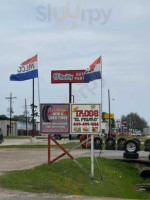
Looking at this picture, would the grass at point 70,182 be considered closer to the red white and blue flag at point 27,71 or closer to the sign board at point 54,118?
the sign board at point 54,118

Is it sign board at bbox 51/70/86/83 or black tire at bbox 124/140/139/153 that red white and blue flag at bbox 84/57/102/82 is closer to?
black tire at bbox 124/140/139/153

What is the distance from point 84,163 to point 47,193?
6.92m

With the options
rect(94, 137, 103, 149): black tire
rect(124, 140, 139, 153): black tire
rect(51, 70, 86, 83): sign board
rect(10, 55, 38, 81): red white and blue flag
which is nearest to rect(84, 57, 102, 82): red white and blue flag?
rect(10, 55, 38, 81): red white and blue flag

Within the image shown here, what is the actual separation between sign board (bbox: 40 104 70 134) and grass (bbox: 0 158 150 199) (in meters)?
1.38

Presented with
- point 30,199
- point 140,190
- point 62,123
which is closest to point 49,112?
point 62,123

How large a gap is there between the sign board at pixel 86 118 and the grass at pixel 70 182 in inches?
62.2

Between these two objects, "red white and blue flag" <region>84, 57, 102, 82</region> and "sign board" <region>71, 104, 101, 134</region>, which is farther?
"red white and blue flag" <region>84, 57, 102, 82</region>

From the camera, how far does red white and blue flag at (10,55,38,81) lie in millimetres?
38281


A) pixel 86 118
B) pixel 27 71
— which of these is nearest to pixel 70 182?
pixel 86 118

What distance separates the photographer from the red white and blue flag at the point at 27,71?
38281mm

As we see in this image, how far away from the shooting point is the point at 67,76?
6116 cm

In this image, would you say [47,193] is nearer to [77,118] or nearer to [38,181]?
[38,181]

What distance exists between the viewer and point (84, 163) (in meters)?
19.0

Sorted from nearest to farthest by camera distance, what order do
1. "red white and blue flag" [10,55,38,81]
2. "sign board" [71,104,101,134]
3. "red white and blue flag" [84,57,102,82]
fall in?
"sign board" [71,104,101,134] → "red white and blue flag" [84,57,102,82] → "red white and blue flag" [10,55,38,81]
